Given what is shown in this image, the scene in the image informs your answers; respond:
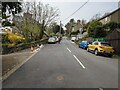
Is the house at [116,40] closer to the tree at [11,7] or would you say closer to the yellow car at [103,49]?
the yellow car at [103,49]

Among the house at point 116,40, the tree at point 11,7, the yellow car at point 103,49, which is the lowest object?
the yellow car at point 103,49

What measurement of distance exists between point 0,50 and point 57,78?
632 inches

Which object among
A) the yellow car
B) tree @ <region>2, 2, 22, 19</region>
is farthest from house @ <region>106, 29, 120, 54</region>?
tree @ <region>2, 2, 22, 19</region>

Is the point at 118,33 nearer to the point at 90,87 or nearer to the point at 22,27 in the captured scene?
the point at 90,87

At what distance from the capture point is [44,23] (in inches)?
2076

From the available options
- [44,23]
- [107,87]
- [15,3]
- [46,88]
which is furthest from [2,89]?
[44,23]

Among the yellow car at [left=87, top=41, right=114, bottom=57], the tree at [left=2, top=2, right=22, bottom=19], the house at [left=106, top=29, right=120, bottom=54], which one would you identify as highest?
the tree at [left=2, top=2, right=22, bottom=19]

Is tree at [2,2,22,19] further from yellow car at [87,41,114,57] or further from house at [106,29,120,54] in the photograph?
house at [106,29,120,54]

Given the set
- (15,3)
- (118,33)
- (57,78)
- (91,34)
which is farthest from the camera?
(91,34)

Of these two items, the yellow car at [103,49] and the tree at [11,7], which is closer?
the tree at [11,7]

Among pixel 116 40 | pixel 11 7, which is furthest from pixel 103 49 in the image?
pixel 11 7

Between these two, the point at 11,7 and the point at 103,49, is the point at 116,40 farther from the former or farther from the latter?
the point at 11,7

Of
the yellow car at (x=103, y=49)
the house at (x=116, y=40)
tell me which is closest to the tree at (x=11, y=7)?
the yellow car at (x=103, y=49)

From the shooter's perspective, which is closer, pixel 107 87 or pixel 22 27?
pixel 107 87
